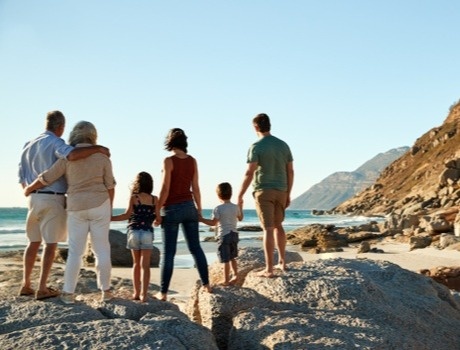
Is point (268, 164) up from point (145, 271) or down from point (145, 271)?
up

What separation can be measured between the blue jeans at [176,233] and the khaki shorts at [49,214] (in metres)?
1.19

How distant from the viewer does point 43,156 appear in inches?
242

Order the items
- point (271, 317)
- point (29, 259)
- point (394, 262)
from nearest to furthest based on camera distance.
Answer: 1. point (271, 317)
2. point (29, 259)
3. point (394, 262)

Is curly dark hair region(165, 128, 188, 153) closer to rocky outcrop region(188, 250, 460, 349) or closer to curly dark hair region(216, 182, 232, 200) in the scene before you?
curly dark hair region(216, 182, 232, 200)

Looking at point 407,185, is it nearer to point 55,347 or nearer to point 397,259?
point 397,259

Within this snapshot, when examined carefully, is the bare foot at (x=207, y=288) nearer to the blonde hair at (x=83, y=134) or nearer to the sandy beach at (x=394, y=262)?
the blonde hair at (x=83, y=134)

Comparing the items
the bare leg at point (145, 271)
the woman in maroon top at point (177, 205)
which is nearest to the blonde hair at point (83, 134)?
the woman in maroon top at point (177, 205)

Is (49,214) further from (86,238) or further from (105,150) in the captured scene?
(105,150)

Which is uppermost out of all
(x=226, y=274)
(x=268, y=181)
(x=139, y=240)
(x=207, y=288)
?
(x=268, y=181)

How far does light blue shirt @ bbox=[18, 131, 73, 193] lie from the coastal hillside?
169 ft

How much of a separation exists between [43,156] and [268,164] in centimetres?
266

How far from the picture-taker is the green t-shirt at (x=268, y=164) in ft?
23.8

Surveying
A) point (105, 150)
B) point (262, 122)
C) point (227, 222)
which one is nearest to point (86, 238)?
point (105, 150)

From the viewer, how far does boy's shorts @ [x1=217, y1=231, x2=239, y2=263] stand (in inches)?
289
